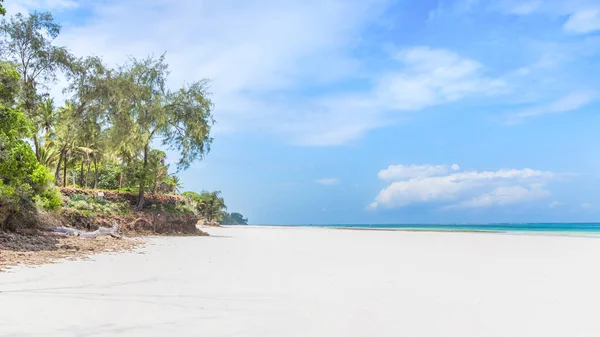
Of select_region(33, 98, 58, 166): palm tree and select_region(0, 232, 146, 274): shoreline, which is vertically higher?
select_region(33, 98, 58, 166): palm tree

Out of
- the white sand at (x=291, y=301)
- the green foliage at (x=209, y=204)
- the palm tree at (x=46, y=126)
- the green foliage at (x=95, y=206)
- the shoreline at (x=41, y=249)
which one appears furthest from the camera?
the green foliage at (x=209, y=204)

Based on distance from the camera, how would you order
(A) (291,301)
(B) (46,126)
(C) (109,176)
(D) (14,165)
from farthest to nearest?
(C) (109,176) < (B) (46,126) < (D) (14,165) < (A) (291,301)

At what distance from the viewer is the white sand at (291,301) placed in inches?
181

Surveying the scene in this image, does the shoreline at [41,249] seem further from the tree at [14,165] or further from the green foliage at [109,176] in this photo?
the green foliage at [109,176]

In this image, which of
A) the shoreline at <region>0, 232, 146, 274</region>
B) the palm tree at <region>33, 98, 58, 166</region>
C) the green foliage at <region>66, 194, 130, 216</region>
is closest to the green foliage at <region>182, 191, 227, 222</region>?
the palm tree at <region>33, 98, 58, 166</region>

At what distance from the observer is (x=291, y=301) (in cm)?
601

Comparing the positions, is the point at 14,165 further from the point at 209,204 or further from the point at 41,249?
the point at 209,204

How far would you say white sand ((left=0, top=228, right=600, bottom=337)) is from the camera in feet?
15.1

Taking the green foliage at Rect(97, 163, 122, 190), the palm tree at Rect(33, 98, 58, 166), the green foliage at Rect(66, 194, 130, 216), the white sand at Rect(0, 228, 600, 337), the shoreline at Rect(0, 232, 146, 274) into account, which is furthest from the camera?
the green foliage at Rect(97, 163, 122, 190)

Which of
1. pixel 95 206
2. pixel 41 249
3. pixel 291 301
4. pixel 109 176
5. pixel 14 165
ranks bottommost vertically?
pixel 291 301

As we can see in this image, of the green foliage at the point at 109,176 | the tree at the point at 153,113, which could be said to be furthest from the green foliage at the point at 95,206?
the green foliage at the point at 109,176

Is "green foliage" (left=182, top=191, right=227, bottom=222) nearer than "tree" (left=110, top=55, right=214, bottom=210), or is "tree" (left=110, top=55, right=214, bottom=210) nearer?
"tree" (left=110, top=55, right=214, bottom=210)

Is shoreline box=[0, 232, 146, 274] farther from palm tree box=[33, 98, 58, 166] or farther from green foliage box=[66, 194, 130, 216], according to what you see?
palm tree box=[33, 98, 58, 166]

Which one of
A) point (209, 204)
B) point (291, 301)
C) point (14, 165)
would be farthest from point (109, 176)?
point (291, 301)
